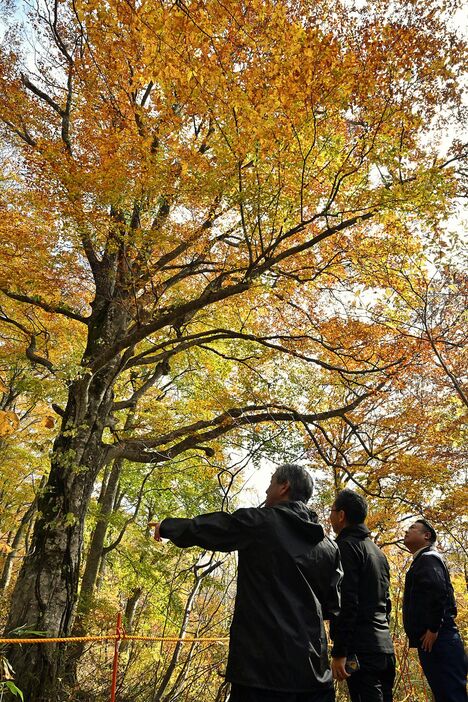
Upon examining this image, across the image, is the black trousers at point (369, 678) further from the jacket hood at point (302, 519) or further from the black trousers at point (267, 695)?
the jacket hood at point (302, 519)

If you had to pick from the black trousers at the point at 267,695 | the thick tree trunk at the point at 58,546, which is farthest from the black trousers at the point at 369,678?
the thick tree trunk at the point at 58,546

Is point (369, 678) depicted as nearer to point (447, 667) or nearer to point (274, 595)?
point (447, 667)

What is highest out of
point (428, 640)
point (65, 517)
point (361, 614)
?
point (65, 517)

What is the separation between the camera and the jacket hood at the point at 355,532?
3139 mm

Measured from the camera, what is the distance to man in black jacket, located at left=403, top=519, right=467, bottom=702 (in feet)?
10.5

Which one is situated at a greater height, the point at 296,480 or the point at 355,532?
the point at 296,480

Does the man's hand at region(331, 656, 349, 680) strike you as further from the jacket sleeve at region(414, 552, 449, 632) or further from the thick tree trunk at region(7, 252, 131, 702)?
the thick tree trunk at region(7, 252, 131, 702)

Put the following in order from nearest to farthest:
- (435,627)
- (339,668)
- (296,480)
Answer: (296,480) < (339,668) < (435,627)

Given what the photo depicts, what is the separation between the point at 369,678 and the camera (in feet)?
9.43

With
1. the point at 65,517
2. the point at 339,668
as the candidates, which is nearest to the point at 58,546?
the point at 65,517

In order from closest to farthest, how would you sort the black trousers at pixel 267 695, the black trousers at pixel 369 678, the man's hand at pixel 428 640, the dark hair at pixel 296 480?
the black trousers at pixel 267 695
the dark hair at pixel 296 480
the black trousers at pixel 369 678
the man's hand at pixel 428 640

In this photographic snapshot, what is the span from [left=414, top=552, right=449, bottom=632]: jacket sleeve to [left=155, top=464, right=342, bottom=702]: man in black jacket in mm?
1600

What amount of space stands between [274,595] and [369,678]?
149 centimetres

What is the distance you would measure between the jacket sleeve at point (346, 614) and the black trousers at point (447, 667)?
38.1 inches
